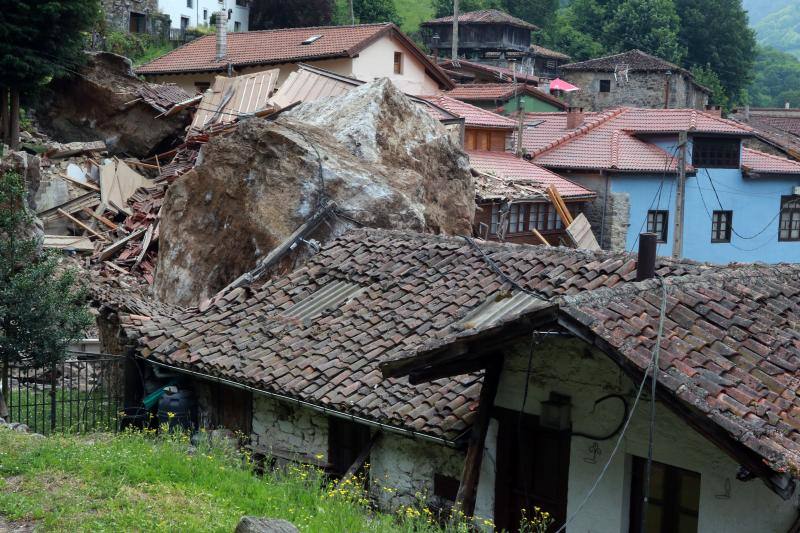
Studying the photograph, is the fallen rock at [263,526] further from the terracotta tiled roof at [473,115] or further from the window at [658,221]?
the window at [658,221]

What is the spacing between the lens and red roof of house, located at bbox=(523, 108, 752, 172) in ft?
113

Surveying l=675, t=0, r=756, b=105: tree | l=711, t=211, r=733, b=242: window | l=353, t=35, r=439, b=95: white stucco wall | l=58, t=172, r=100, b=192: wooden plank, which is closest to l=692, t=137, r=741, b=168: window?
l=711, t=211, r=733, b=242: window

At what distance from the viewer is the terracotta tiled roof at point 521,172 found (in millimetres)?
30734

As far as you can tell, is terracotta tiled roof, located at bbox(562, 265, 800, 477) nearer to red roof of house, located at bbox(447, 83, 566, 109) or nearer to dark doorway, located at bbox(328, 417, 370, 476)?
dark doorway, located at bbox(328, 417, 370, 476)

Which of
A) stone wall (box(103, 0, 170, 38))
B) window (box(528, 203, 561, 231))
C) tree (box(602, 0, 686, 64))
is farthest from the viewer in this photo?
tree (box(602, 0, 686, 64))

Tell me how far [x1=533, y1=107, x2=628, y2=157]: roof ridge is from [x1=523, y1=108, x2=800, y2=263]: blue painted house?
4 cm

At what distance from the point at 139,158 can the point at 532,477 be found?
23190 mm

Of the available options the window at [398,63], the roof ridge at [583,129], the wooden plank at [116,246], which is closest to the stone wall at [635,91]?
the roof ridge at [583,129]

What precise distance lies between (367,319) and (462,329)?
3414 mm

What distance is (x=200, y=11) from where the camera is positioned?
184 ft

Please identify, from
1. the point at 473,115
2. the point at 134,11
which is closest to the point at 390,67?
the point at 473,115

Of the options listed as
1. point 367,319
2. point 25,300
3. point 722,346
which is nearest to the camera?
point 722,346

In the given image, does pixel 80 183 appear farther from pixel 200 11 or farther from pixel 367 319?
pixel 200 11

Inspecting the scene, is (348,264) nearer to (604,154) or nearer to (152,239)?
(152,239)
